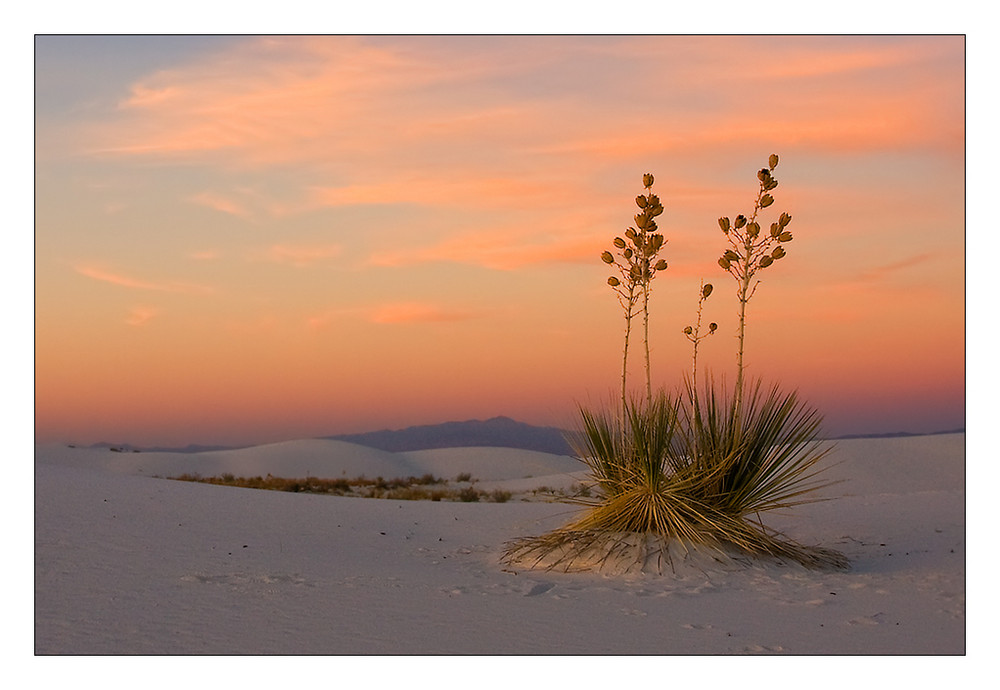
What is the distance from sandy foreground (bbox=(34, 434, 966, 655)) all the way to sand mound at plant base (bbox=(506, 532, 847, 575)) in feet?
0.30

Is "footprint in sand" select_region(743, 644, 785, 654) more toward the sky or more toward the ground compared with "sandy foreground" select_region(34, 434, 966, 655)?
more toward the ground

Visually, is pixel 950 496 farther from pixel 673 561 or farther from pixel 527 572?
pixel 527 572

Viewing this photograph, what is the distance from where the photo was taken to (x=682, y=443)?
802 cm

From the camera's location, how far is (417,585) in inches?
288

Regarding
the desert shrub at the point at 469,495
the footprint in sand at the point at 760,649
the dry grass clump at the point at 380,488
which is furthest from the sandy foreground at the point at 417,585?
the dry grass clump at the point at 380,488

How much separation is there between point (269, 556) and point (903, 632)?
492 centimetres

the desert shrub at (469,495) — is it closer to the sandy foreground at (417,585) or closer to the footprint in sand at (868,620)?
the sandy foreground at (417,585)

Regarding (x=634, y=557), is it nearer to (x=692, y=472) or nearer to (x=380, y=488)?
(x=692, y=472)

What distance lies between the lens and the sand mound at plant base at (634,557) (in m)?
7.60

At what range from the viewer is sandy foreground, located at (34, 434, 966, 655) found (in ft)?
19.4

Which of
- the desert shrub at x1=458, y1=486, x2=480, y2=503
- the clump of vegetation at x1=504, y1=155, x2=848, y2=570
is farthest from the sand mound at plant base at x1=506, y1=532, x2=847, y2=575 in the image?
the desert shrub at x1=458, y1=486, x2=480, y2=503

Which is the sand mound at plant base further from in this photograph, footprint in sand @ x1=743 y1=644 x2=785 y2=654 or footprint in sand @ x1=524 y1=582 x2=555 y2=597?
footprint in sand @ x1=743 y1=644 x2=785 y2=654

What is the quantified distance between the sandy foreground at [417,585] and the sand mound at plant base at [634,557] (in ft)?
0.30

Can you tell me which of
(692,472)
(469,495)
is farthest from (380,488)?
(692,472)
